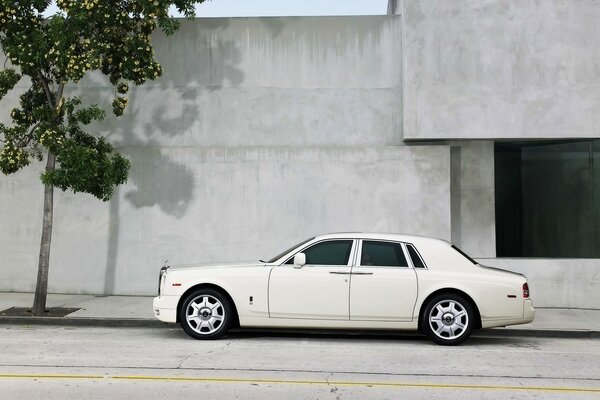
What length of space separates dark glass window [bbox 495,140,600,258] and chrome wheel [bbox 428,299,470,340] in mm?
5066

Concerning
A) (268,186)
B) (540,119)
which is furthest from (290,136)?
(540,119)

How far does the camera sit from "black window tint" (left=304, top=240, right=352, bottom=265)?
930cm

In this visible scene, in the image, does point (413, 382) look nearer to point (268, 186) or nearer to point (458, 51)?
point (268, 186)

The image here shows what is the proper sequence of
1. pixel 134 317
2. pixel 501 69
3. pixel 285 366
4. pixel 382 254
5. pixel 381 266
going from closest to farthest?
pixel 285 366
pixel 381 266
pixel 382 254
pixel 134 317
pixel 501 69

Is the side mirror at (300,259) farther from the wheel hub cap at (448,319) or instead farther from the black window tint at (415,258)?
the wheel hub cap at (448,319)

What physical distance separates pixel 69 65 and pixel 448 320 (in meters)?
6.96

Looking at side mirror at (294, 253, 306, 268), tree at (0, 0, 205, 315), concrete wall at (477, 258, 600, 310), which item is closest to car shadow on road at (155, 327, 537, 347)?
side mirror at (294, 253, 306, 268)

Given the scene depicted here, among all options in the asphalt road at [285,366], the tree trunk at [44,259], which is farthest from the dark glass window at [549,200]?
the tree trunk at [44,259]

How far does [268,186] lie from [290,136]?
3.99 feet

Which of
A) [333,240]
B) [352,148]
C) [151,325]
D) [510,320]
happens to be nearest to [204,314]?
[151,325]

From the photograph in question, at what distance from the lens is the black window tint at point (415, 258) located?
9.29m

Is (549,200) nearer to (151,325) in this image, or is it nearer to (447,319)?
(447,319)

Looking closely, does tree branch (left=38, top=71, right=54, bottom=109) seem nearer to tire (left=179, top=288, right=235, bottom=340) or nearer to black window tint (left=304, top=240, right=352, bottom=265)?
tire (left=179, top=288, right=235, bottom=340)

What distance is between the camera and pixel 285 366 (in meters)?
7.55
